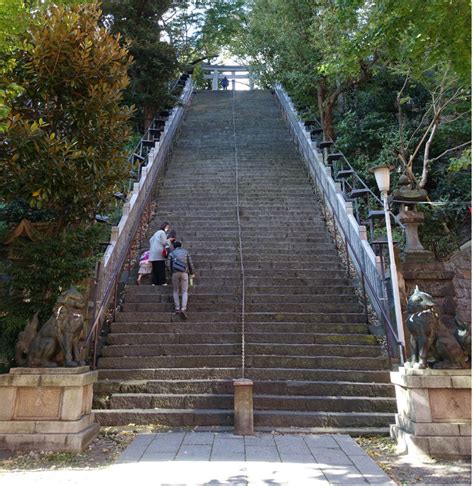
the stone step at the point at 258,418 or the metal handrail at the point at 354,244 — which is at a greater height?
the metal handrail at the point at 354,244

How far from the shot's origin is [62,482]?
3.84m

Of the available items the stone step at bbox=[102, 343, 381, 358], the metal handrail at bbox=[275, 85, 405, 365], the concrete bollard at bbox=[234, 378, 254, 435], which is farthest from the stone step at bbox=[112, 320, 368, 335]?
the concrete bollard at bbox=[234, 378, 254, 435]

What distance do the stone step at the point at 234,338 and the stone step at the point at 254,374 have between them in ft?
2.25

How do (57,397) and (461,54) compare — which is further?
(461,54)

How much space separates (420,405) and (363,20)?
33.6ft

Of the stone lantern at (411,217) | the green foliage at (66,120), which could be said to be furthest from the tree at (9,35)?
the stone lantern at (411,217)

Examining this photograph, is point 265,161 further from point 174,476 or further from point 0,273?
point 174,476

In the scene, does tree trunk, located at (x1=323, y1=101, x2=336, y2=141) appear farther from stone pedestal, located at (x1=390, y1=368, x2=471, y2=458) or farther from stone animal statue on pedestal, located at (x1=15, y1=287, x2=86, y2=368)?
stone animal statue on pedestal, located at (x1=15, y1=287, x2=86, y2=368)

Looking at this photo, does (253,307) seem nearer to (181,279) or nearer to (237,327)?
(237,327)

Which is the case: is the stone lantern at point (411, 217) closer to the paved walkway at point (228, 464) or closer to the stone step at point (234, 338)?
the stone step at point (234, 338)

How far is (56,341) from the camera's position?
16.6 feet

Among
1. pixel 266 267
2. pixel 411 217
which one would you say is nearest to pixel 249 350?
pixel 266 267

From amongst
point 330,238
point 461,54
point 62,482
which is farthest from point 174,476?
point 330,238

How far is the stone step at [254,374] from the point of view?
627 centimetres
